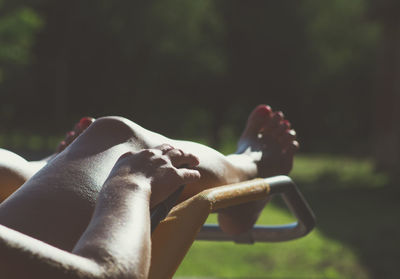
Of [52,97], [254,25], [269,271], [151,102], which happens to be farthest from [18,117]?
[269,271]

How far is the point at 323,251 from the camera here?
448cm

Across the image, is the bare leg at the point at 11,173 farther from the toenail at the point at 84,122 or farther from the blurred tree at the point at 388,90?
the blurred tree at the point at 388,90

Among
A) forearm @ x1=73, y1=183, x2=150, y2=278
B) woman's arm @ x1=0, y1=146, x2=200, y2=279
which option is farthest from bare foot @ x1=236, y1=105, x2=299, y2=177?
forearm @ x1=73, y1=183, x2=150, y2=278

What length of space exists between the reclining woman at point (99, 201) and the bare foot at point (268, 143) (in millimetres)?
251

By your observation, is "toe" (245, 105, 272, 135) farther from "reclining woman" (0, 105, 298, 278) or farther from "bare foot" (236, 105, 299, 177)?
"reclining woman" (0, 105, 298, 278)

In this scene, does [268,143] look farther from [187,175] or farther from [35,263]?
[35,263]

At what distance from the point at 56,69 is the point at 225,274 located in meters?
11.9

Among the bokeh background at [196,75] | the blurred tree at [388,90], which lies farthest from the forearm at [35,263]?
the bokeh background at [196,75]

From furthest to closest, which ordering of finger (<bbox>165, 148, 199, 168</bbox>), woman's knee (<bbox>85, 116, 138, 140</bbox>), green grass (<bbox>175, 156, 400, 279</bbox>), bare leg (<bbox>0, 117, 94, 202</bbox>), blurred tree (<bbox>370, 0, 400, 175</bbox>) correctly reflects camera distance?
blurred tree (<bbox>370, 0, 400, 175</bbox>) < green grass (<bbox>175, 156, 400, 279</bbox>) < bare leg (<bbox>0, 117, 94, 202</bbox>) < woman's knee (<bbox>85, 116, 138, 140</bbox>) < finger (<bbox>165, 148, 199, 168</bbox>)

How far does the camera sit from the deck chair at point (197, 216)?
1.01m

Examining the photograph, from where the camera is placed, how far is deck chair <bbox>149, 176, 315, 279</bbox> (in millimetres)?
1014

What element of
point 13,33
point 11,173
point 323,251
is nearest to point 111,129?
point 11,173

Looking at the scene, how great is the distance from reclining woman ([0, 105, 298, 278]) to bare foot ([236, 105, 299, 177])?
251mm

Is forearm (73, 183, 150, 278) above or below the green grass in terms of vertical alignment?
above
